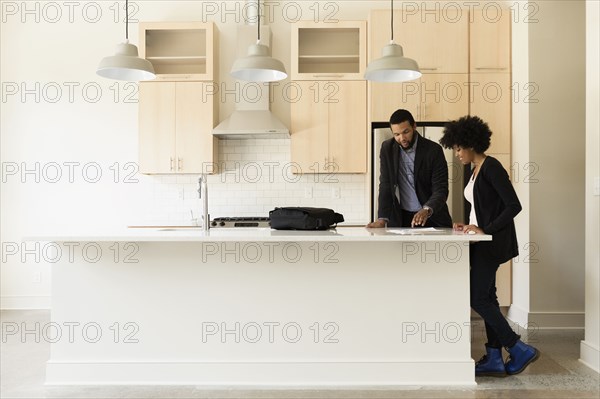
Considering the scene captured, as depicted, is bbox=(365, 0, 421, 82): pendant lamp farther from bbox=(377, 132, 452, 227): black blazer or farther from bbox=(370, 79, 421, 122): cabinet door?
bbox=(370, 79, 421, 122): cabinet door

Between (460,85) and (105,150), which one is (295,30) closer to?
(460,85)

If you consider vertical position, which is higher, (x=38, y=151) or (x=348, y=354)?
(x=38, y=151)

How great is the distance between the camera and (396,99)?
4.98 m

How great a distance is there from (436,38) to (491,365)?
314cm

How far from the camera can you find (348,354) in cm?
312

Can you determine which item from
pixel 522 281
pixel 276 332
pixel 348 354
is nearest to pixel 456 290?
pixel 348 354

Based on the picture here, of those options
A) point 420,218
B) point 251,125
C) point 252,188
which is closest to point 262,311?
point 420,218

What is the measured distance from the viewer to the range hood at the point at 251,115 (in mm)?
5086

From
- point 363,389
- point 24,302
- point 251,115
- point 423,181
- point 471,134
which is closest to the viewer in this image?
point 363,389

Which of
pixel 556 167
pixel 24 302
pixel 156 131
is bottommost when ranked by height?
pixel 24 302

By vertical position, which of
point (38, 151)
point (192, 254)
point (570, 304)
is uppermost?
point (38, 151)

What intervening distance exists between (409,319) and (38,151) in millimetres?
4435

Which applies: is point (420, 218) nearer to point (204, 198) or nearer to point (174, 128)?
point (204, 198)

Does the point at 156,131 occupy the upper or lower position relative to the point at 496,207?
upper
